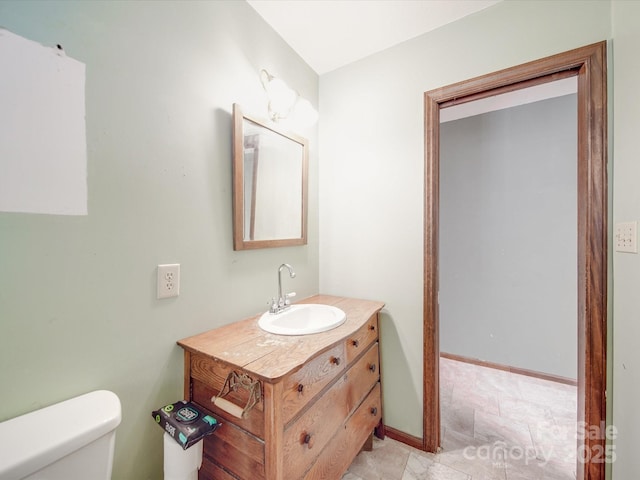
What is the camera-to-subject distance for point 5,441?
62 cm

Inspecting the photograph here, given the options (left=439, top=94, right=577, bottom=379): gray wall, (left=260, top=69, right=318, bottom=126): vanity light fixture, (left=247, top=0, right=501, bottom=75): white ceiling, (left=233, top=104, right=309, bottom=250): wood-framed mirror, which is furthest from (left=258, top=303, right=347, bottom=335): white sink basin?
(left=439, top=94, right=577, bottom=379): gray wall

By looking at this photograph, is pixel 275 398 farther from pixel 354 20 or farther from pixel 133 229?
pixel 354 20

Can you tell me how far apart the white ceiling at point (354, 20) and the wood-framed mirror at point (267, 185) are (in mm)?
584

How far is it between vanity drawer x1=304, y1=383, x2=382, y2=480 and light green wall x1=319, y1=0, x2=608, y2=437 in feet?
0.58

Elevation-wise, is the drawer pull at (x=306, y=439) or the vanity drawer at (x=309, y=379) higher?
the vanity drawer at (x=309, y=379)

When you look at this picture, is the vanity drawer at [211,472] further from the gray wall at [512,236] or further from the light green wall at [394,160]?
the gray wall at [512,236]

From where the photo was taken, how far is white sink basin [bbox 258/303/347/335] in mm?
1295

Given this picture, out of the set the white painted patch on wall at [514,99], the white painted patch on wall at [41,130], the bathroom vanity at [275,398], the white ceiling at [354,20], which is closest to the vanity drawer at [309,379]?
the bathroom vanity at [275,398]

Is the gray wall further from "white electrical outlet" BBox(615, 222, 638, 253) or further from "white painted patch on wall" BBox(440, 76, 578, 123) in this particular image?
"white electrical outlet" BBox(615, 222, 638, 253)

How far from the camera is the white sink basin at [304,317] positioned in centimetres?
129

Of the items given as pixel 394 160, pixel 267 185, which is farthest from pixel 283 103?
pixel 394 160

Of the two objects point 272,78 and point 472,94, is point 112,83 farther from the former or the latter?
point 472,94

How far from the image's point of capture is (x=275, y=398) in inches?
32.7

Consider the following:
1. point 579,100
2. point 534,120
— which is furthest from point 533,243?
point 579,100
